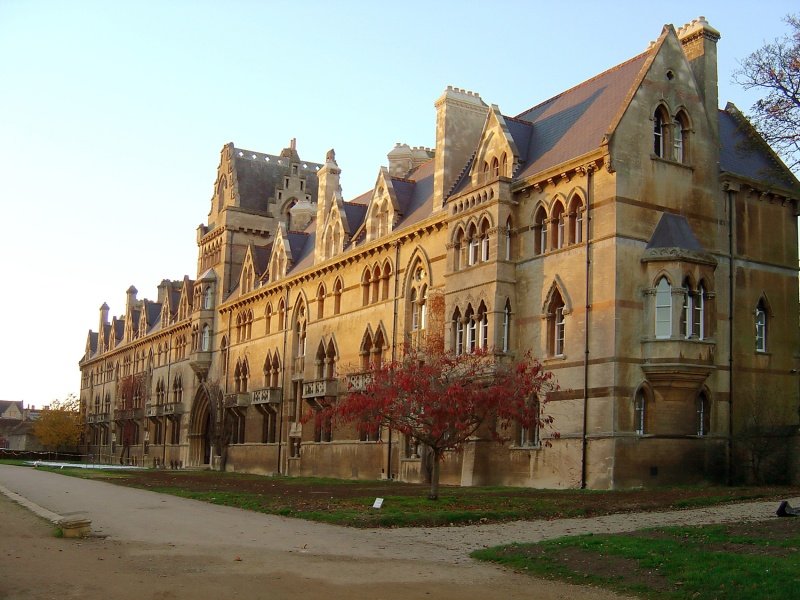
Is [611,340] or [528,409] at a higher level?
[611,340]

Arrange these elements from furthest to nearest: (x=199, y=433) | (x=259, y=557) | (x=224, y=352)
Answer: (x=199, y=433) → (x=224, y=352) → (x=259, y=557)

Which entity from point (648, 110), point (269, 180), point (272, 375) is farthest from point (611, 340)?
point (269, 180)

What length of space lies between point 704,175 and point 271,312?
104 ft

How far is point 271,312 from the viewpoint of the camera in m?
58.8

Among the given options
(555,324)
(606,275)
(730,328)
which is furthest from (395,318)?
(730,328)

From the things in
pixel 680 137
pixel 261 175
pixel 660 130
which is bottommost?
pixel 680 137

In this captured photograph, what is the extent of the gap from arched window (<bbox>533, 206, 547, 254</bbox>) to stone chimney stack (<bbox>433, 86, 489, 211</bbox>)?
23.9ft

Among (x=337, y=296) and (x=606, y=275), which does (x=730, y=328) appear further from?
(x=337, y=296)

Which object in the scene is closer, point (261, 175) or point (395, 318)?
point (395, 318)

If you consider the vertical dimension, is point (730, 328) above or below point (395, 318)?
below

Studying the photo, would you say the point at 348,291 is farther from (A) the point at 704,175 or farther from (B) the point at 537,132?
(A) the point at 704,175

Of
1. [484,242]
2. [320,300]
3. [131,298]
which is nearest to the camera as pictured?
[484,242]

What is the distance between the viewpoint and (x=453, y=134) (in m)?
42.6

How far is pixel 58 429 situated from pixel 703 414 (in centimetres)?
8354
